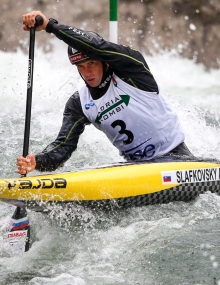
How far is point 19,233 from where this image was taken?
13.3 feet

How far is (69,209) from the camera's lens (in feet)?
13.6

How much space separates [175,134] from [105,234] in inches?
37.6

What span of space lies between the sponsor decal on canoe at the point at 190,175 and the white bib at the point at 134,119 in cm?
27

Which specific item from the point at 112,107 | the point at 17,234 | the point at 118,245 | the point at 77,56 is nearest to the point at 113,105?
the point at 112,107

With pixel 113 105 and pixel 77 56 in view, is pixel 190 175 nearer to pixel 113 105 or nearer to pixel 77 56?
pixel 113 105

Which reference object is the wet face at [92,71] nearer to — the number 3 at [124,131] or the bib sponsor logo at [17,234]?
the number 3 at [124,131]

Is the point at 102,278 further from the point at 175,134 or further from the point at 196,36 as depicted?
the point at 196,36

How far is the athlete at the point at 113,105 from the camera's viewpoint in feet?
13.8

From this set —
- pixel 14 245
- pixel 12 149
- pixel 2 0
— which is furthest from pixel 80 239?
pixel 2 0

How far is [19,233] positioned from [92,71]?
1.15 meters

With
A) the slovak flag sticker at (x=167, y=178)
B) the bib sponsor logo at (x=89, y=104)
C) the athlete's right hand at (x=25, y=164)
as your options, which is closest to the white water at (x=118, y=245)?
the slovak flag sticker at (x=167, y=178)

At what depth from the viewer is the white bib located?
176 inches

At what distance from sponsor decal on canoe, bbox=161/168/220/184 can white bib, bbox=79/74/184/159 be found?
0.27m

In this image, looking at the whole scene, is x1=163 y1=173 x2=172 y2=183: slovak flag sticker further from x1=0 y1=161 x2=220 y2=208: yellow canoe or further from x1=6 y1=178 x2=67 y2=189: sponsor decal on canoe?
x1=6 y1=178 x2=67 y2=189: sponsor decal on canoe
